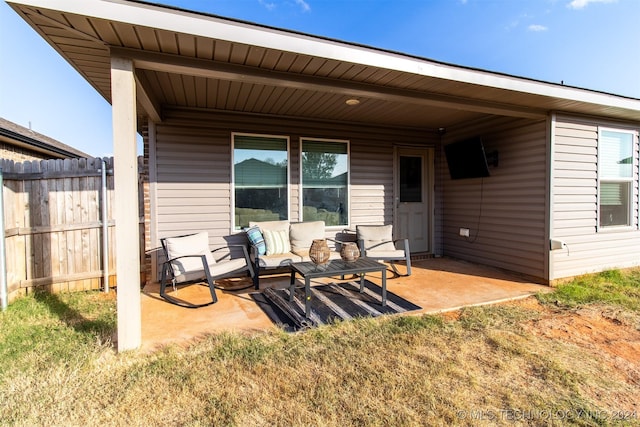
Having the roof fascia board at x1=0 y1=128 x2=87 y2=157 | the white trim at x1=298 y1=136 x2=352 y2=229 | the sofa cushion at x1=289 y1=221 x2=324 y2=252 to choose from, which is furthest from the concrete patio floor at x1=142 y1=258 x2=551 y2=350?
the roof fascia board at x1=0 y1=128 x2=87 y2=157

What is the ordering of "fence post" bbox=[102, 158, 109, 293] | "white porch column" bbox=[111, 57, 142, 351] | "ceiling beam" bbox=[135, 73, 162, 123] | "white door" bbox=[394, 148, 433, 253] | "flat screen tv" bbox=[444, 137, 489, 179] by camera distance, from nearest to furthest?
1. "white porch column" bbox=[111, 57, 142, 351]
2. "ceiling beam" bbox=[135, 73, 162, 123]
3. "fence post" bbox=[102, 158, 109, 293]
4. "flat screen tv" bbox=[444, 137, 489, 179]
5. "white door" bbox=[394, 148, 433, 253]

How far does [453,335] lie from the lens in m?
2.80

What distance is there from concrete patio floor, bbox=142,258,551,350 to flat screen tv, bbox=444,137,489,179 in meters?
1.61

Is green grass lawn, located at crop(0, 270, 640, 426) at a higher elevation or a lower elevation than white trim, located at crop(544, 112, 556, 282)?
lower

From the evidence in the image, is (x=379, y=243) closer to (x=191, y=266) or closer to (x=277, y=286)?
(x=277, y=286)

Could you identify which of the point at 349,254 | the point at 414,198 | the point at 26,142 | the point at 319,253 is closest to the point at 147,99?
the point at 319,253

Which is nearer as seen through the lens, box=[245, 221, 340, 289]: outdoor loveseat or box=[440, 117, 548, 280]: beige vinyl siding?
box=[245, 221, 340, 289]: outdoor loveseat

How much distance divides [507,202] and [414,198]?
1689 millimetres

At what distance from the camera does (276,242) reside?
15.6ft

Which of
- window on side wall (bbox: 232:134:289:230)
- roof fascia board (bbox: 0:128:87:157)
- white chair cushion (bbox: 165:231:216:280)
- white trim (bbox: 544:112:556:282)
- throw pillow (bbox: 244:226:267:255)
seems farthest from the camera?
roof fascia board (bbox: 0:128:87:157)

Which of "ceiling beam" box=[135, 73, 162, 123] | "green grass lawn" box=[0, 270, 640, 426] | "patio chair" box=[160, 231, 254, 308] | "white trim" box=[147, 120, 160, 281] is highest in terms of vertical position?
"ceiling beam" box=[135, 73, 162, 123]

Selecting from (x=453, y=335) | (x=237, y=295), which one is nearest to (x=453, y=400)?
(x=453, y=335)

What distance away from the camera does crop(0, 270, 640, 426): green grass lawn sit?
181cm

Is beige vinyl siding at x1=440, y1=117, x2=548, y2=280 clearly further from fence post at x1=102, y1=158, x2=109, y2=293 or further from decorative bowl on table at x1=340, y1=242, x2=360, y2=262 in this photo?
fence post at x1=102, y1=158, x2=109, y2=293
